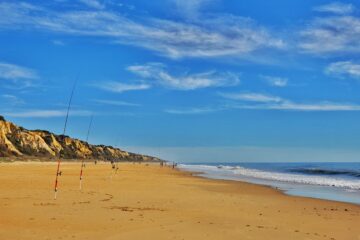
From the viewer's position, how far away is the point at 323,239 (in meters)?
10.9

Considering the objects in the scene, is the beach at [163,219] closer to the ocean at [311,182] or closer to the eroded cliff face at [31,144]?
the ocean at [311,182]

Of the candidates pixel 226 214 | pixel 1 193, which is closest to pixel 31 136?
pixel 1 193

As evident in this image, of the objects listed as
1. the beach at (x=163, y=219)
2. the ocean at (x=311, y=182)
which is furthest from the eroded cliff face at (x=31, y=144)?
the beach at (x=163, y=219)

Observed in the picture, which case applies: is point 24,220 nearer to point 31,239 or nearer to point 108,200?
point 31,239

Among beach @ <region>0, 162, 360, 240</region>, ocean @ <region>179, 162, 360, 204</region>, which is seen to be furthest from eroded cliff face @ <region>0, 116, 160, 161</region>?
beach @ <region>0, 162, 360, 240</region>

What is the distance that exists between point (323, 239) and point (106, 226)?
17.6ft

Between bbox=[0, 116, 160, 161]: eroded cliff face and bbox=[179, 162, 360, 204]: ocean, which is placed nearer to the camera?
bbox=[179, 162, 360, 204]: ocean

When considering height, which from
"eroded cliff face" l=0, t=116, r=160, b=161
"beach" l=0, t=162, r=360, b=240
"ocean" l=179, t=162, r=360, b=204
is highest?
"eroded cliff face" l=0, t=116, r=160, b=161

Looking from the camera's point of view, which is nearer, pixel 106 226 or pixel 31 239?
pixel 31 239

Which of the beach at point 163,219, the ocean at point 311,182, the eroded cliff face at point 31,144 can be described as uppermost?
the eroded cliff face at point 31,144

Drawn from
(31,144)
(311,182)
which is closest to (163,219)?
(311,182)

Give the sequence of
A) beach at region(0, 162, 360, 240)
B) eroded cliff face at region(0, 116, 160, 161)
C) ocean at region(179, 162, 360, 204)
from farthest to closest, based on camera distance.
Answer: eroded cliff face at region(0, 116, 160, 161) < ocean at region(179, 162, 360, 204) < beach at region(0, 162, 360, 240)

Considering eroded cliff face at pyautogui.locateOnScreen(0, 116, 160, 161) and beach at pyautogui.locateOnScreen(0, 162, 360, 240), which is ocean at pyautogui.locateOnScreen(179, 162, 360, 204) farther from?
eroded cliff face at pyautogui.locateOnScreen(0, 116, 160, 161)

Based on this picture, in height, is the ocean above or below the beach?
above
